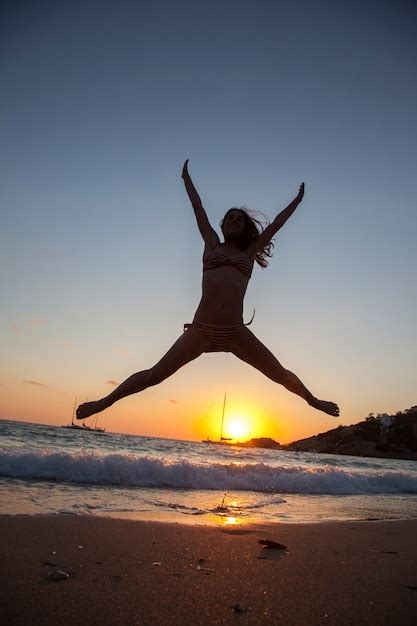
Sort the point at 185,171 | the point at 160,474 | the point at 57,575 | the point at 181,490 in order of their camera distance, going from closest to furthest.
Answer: the point at 57,575, the point at 185,171, the point at 181,490, the point at 160,474

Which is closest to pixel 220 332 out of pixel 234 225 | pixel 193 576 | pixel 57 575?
pixel 234 225

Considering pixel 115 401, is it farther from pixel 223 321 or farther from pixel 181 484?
pixel 181 484

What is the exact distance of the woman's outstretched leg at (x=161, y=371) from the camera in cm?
443

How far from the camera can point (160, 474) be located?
33.2ft

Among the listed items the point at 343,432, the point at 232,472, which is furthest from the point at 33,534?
the point at 343,432

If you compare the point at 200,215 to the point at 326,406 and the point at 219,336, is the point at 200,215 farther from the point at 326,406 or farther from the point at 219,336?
the point at 326,406

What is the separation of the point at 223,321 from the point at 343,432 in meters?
103

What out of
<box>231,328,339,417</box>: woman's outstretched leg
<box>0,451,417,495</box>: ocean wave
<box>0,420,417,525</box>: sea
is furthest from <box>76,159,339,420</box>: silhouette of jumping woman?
<box>0,451,417,495</box>: ocean wave

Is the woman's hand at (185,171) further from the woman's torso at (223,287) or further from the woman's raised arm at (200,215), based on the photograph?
the woman's torso at (223,287)

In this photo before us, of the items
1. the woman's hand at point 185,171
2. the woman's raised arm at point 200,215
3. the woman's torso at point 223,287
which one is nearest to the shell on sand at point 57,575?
the woman's torso at point 223,287

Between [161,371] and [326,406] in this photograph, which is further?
[326,406]

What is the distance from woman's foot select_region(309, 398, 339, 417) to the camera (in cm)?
498

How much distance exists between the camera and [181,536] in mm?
3938

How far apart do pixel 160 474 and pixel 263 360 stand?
258 inches
